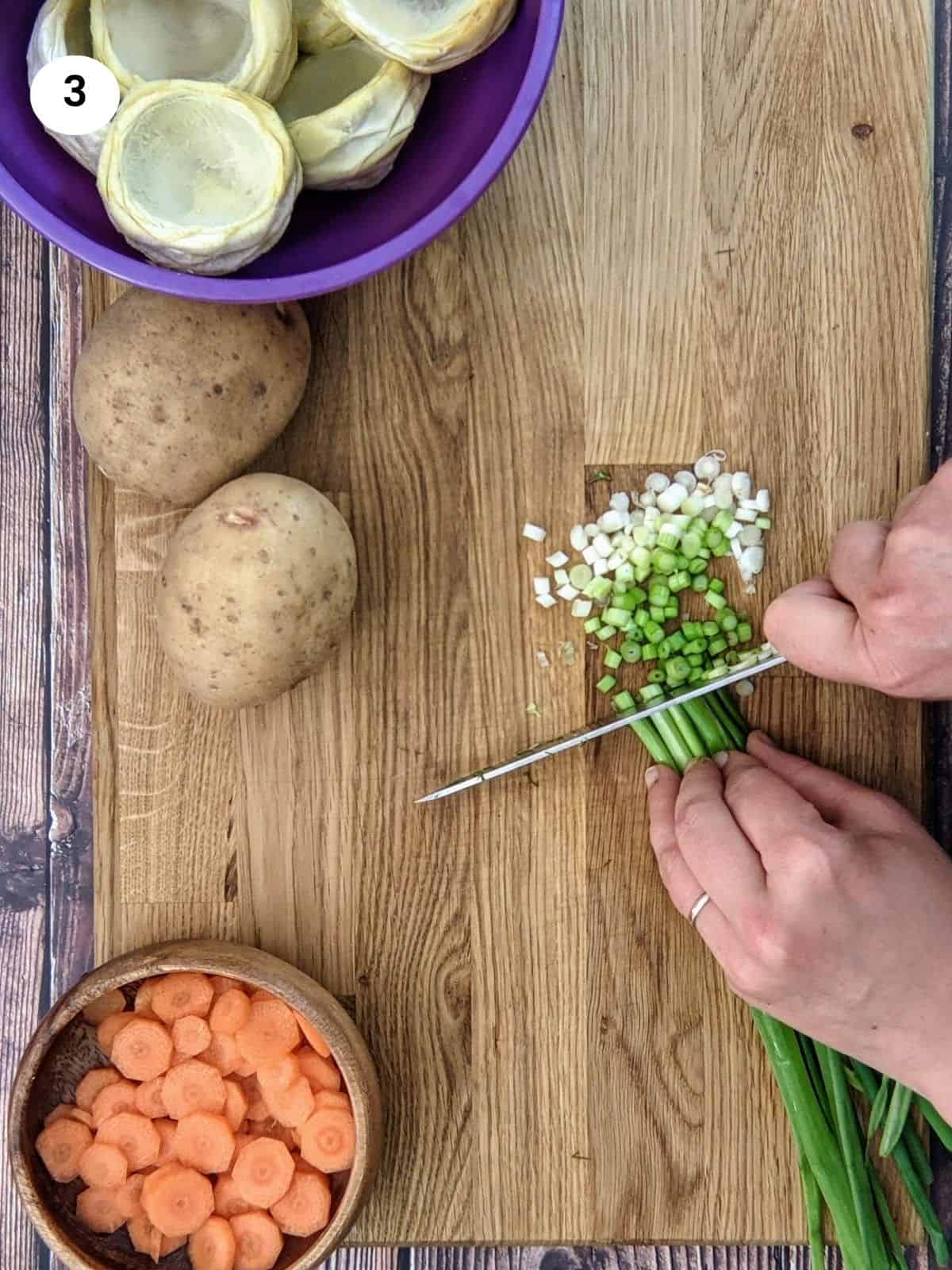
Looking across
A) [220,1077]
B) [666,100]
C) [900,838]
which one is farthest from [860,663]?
[220,1077]

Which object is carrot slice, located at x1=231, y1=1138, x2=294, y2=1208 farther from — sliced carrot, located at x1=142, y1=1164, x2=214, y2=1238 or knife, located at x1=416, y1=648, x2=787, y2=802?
knife, located at x1=416, y1=648, x2=787, y2=802

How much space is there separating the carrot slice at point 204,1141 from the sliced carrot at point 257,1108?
1.1 inches

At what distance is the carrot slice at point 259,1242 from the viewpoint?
1157mm

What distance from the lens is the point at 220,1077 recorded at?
1172 millimetres

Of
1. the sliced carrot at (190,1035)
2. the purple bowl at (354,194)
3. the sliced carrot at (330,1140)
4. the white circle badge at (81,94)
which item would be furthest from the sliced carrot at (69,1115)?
the white circle badge at (81,94)

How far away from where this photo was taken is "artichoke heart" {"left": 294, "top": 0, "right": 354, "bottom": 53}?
983mm

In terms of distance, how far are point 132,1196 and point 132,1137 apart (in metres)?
0.06

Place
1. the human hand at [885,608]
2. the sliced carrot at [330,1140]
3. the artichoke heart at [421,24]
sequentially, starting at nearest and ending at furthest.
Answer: the artichoke heart at [421,24] → the human hand at [885,608] → the sliced carrot at [330,1140]

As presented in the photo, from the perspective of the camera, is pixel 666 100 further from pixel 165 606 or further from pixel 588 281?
pixel 165 606

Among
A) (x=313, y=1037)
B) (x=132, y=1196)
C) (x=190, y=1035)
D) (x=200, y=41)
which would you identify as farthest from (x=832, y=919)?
(x=200, y=41)

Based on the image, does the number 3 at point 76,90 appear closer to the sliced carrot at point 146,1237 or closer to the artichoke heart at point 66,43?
the artichoke heart at point 66,43

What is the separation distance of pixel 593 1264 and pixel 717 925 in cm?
48


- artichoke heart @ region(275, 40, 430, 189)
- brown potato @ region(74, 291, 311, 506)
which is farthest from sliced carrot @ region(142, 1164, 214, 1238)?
artichoke heart @ region(275, 40, 430, 189)

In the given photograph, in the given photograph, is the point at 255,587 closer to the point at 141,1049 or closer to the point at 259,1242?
the point at 141,1049
